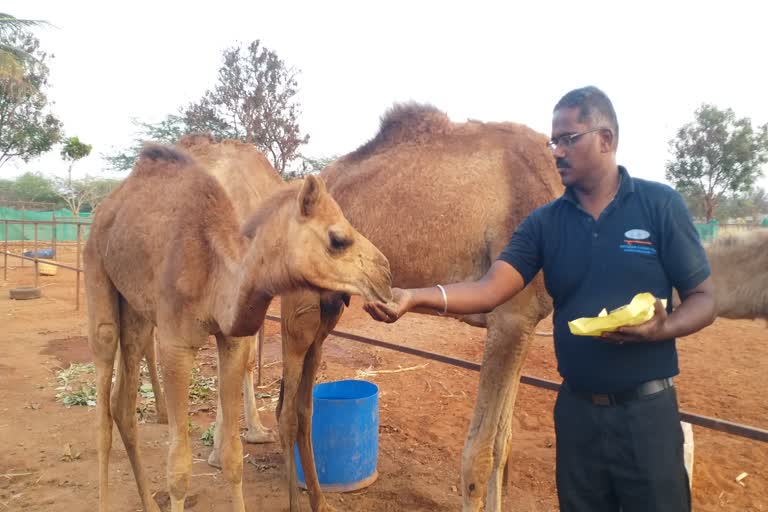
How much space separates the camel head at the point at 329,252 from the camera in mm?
2395

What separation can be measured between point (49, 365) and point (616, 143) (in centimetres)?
797

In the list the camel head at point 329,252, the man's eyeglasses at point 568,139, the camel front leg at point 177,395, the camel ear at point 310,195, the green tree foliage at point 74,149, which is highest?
the green tree foliage at point 74,149

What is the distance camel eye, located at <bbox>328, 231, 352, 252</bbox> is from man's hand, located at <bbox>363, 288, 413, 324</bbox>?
330 mm

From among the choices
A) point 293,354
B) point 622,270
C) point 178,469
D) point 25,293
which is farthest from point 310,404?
point 25,293

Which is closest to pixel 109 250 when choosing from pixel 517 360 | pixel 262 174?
pixel 262 174

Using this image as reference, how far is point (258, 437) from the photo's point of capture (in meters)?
5.09

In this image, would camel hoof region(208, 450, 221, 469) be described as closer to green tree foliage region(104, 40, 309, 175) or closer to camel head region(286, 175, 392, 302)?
camel head region(286, 175, 392, 302)

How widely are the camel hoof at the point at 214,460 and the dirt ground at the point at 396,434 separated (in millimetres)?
51

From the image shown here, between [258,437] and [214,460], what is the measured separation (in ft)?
1.93

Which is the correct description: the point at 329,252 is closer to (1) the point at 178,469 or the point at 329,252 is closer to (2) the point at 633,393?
(2) the point at 633,393

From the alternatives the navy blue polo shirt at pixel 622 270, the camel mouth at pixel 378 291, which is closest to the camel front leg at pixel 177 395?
A: the camel mouth at pixel 378 291

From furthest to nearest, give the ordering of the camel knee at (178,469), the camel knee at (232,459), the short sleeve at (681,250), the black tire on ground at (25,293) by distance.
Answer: the black tire on ground at (25,293) < the camel knee at (232,459) < the camel knee at (178,469) < the short sleeve at (681,250)

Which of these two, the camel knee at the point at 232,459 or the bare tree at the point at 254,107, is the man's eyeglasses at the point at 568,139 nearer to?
the camel knee at the point at 232,459

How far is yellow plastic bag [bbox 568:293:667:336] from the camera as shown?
66.3 inches
